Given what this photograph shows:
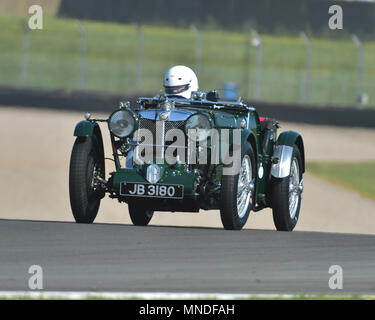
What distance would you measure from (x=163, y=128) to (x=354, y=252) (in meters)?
2.66

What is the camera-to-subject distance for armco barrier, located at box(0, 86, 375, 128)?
33969mm

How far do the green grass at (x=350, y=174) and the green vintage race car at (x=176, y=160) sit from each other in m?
17.0

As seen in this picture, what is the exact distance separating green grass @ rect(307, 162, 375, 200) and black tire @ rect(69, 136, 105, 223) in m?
17.3

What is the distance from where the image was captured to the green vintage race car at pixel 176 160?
35.9ft

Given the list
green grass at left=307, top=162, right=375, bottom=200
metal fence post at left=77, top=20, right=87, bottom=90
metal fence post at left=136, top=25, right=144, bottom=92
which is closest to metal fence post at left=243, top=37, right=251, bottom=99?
metal fence post at left=136, top=25, right=144, bottom=92

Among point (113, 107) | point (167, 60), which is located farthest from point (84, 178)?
point (167, 60)

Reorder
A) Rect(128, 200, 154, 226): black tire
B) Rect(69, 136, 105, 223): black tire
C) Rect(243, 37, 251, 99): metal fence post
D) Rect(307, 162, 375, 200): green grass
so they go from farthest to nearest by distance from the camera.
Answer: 1. Rect(243, 37, 251, 99): metal fence post
2. Rect(307, 162, 375, 200): green grass
3. Rect(128, 200, 154, 226): black tire
4. Rect(69, 136, 105, 223): black tire

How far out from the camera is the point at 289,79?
4469cm

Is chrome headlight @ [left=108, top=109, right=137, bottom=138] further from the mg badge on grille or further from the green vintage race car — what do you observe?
the mg badge on grille

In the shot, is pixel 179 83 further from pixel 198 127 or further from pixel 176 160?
pixel 176 160
